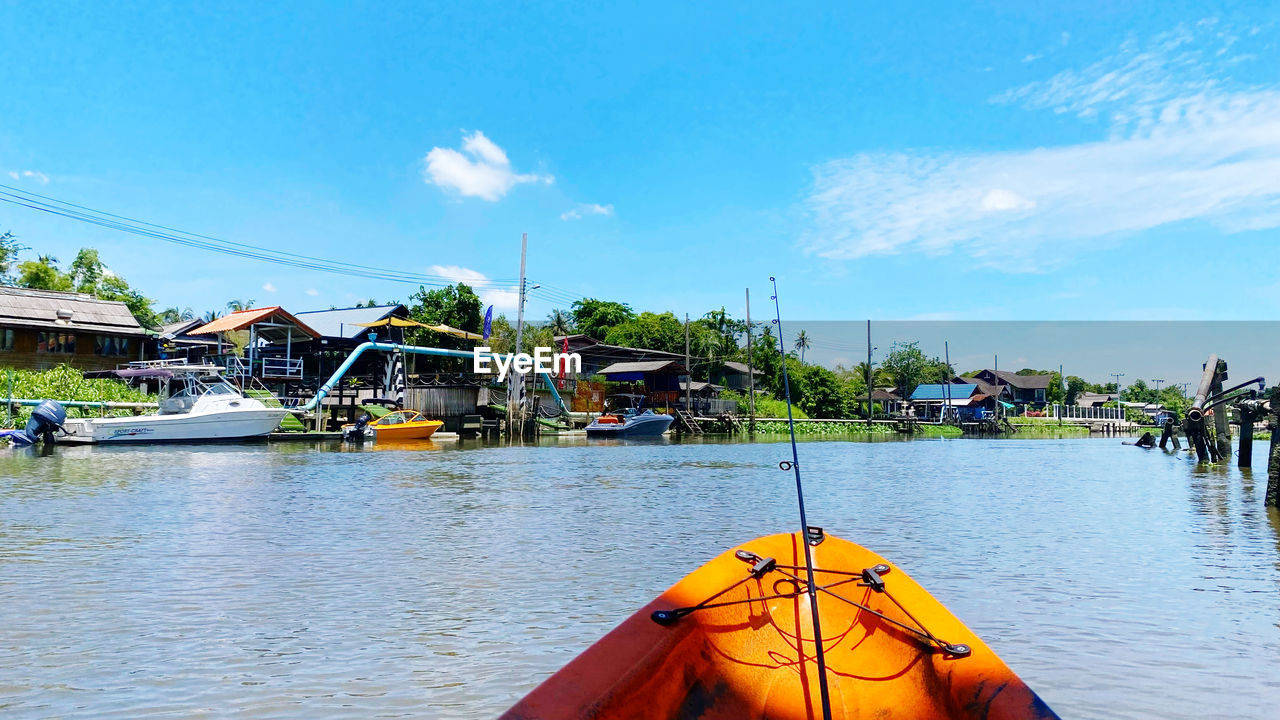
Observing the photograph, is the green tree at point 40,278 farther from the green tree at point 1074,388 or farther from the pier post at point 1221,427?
the green tree at point 1074,388

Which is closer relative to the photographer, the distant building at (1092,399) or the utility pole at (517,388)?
the utility pole at (517,388)

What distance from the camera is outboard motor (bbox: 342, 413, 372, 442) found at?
37656 mm

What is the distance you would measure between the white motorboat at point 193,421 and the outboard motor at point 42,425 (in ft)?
1.28

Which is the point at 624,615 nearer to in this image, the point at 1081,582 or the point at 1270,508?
the point at 1081,582

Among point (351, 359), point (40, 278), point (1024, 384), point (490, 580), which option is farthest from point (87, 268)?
point (1024, 384)

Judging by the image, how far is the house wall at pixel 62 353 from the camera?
39750mm

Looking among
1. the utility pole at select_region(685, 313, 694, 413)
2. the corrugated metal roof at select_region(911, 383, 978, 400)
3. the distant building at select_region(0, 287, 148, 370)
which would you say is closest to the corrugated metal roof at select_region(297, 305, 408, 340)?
the distant building at select_region(0, 287, 148, 370)

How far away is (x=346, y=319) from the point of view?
2131 inches

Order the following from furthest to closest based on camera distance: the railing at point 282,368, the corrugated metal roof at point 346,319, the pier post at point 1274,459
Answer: the corrugated metal roof at point 346,319 → the railing at point 282,368 → the pier post at point 1274,459

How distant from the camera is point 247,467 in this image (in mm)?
22969

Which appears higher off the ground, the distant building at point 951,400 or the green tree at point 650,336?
the green tree at point 650,336

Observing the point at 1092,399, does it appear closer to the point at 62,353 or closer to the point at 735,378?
the point at 735,378

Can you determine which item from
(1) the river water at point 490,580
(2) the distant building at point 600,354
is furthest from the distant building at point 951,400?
(1) the river water at point 490,580

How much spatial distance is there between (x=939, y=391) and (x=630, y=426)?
185 feet
